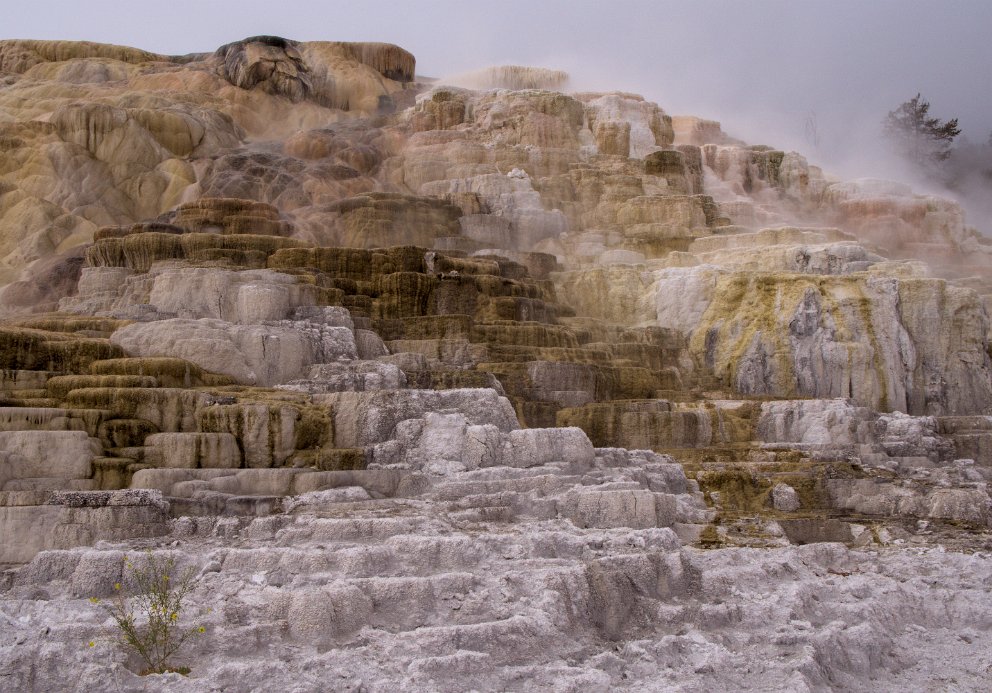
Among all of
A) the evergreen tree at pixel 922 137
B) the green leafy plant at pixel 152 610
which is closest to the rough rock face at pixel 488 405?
the green leafy plant at pixel 152 610

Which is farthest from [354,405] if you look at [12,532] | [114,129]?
[114,129]

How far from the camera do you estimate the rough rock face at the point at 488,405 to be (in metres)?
8.53

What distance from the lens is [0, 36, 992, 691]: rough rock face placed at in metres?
8.53

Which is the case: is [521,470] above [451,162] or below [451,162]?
below

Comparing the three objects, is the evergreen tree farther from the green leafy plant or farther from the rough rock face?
the green leafy plant

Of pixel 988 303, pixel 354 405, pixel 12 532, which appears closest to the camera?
pixel 12 532

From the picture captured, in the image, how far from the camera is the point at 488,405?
1404 cm

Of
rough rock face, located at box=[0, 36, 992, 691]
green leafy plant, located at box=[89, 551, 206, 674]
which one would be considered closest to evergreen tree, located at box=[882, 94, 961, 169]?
rough rock face, located at box=[0, 36, 992, 691]

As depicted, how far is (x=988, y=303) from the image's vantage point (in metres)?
25.1

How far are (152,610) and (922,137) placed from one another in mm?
49079

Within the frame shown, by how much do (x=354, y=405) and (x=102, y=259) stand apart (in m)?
12.7

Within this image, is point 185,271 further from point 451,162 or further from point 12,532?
point 451,162

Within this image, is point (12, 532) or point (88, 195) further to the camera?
point (88, 195)

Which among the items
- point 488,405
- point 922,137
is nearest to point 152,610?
point 488,405
